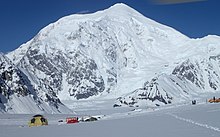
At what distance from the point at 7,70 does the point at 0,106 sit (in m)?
15.7

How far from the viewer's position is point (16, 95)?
97688mm

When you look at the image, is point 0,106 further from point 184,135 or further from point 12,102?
point 184,135

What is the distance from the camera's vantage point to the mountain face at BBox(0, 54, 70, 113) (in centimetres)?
9325

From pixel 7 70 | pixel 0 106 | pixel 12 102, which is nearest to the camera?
pixel 0 106

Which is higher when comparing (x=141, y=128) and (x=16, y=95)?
(x=16, y=95)

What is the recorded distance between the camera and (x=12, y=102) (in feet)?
311

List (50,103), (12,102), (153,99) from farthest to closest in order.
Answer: (153,99) < (50,103) < (12,102)

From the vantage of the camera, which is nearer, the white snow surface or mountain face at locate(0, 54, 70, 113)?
the white snow surface

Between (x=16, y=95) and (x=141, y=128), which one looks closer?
(x=141, y=128)

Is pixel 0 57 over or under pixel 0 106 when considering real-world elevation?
over

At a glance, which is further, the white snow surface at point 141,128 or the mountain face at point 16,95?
the mountain face at point 16,95

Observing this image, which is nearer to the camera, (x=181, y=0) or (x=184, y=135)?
(x=181, y=0)

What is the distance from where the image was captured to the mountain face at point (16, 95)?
9325 cm

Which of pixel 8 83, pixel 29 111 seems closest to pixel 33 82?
pixel 8 83
